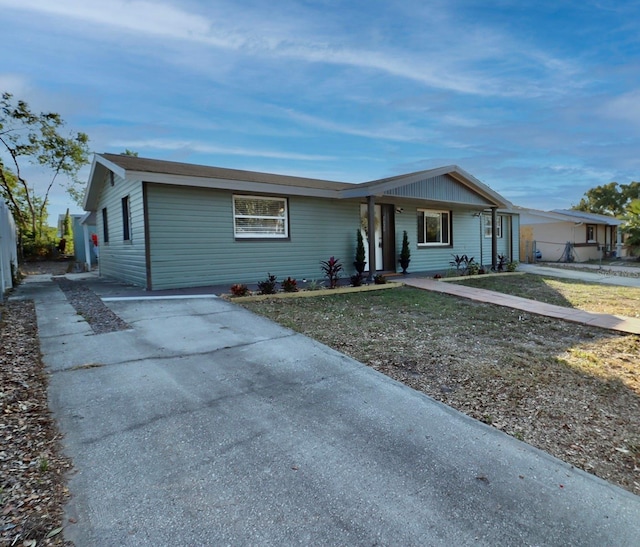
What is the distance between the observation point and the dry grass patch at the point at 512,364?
300 cm

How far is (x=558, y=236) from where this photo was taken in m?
24.5

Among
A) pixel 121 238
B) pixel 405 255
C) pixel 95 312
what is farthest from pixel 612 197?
pixel 95 312

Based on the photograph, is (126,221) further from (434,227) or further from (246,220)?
(434,227)

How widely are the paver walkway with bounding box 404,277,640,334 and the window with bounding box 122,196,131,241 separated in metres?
7.50

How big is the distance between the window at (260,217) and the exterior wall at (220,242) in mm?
172

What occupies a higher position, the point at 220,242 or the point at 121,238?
the point at 121,238

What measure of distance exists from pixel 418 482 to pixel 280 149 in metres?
16.7

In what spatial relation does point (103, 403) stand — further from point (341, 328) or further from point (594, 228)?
point (594, 228)

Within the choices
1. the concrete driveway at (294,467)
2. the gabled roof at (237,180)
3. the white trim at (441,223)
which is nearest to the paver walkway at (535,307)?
the gabled roof at (237,180)

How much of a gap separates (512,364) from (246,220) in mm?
7040

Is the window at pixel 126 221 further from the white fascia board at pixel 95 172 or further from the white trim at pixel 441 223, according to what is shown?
the white trim at pixel 441 223

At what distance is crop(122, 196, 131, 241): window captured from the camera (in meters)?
9.58

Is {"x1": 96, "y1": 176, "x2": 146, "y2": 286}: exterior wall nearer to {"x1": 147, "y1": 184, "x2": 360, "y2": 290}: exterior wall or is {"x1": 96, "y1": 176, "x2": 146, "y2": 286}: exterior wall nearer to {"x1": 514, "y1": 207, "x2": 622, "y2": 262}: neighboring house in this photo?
{"x1": 147, "y1": 184, "x2": 360, "y2": 290}: exterior wall

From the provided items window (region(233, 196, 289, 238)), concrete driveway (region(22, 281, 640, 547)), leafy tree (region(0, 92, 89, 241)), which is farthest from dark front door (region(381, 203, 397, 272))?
leafy tree (region(0, 92, 89, 241))
